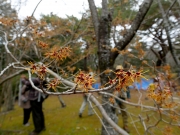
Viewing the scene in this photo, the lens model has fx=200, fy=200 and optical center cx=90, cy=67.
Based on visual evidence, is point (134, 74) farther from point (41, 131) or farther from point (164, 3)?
point (164, 3)

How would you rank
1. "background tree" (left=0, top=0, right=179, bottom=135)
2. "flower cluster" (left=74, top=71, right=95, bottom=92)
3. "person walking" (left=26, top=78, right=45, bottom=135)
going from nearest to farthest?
"flower cluster" (left=74, top=71, right=95, bottom=92) → "background tree" (left=0, top=0, right=179, bottom=135) → "person walking" (left=26, top=78, right=45, bottom=135)

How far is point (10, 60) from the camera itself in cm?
529

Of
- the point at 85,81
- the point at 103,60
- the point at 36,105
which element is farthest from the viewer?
the point at 36,105

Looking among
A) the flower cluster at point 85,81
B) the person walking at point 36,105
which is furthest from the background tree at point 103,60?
the person walking at point 36,105

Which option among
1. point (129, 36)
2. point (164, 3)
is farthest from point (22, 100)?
point (164, 3)

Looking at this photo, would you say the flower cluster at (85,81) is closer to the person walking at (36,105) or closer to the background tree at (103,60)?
the background tree at (103,60)

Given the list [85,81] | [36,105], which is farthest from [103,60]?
[85,81]

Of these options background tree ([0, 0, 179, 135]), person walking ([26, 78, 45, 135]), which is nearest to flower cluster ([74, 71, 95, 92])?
background tree ([0, 0, 179, 135])

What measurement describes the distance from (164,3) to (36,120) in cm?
673

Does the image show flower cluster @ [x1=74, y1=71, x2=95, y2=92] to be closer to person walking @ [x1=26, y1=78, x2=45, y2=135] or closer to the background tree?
the background tree

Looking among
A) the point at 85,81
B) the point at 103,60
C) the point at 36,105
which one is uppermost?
the point at 103,60

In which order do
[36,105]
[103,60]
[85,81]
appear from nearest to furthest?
1. [85,81]
2. [103,60]
3. [36,105]

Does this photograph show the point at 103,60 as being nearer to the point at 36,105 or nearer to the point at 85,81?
the point at 36,105

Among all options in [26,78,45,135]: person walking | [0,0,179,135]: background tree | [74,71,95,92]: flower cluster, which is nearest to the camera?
[74,71,95,92]: flower cluster
